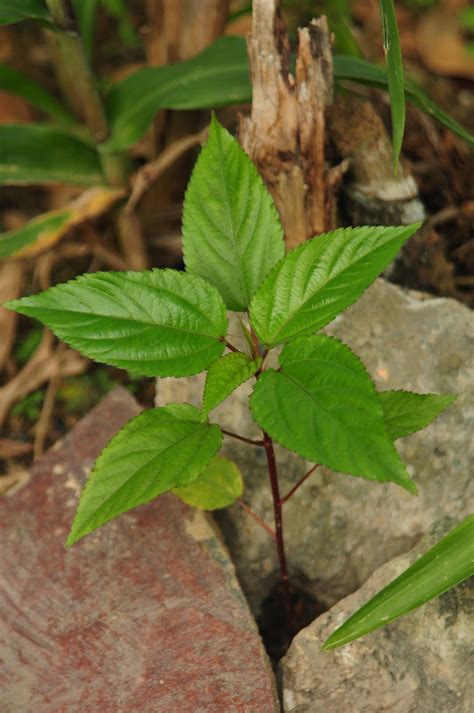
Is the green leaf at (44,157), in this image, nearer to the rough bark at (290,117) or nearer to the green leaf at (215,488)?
the rough bark at (290,117)

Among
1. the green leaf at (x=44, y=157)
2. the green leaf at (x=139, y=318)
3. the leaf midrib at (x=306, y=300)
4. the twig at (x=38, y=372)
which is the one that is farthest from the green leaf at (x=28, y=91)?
the leaf midrib at (x=306, y=300)

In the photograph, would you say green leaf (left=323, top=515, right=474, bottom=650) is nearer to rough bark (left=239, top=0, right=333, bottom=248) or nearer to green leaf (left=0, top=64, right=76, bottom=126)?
rough bark (left=239, top=0, right=333, bottom=248)

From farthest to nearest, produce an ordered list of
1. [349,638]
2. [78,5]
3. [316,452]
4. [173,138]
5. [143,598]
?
[173,138], [78,5], [143,598], [349,638], [316,452]

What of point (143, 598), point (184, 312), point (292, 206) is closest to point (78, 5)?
Result: point (292, 206)

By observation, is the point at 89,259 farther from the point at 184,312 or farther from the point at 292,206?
the point at 184,312

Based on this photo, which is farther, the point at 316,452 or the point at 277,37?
the point at 277,37

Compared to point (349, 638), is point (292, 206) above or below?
above
